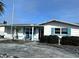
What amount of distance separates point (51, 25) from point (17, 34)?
23.4ft

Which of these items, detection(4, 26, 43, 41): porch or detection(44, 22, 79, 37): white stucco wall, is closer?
detection(44, 22, 79, 37): white stucco wall

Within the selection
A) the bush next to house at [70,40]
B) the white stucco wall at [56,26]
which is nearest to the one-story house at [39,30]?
the white stucco wall at [56,26]

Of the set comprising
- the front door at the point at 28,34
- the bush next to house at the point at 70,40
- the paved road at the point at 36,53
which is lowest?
the paved road at the point at 36,53

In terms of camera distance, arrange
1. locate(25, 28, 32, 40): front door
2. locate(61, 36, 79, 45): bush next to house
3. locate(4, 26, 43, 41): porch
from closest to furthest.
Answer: locate(61, 36, 79, 45): bush next to house, locate(4, 26, 43, 41): porch, locate(25, 28, 32, 40): front door

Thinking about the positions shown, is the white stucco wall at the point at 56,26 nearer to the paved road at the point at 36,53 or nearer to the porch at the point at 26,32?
the porch at the point at 26,32

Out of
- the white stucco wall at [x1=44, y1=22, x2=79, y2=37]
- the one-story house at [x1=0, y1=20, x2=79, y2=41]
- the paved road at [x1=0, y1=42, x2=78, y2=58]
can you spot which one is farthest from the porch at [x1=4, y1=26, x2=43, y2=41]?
the paved road at [x1=0, y1=42, x2=78, y2=58]

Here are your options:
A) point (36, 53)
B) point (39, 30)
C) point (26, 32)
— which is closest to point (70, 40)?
point (39, 30)

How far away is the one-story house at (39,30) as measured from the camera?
28531mm

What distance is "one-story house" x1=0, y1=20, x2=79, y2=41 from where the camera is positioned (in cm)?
2853

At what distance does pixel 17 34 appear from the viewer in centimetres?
3281

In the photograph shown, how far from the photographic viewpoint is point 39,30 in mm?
32219

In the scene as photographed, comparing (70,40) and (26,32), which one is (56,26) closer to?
(70,40)

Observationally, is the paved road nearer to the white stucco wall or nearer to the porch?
the white stucco wall

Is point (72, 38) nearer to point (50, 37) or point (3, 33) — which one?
point (50, 37)
